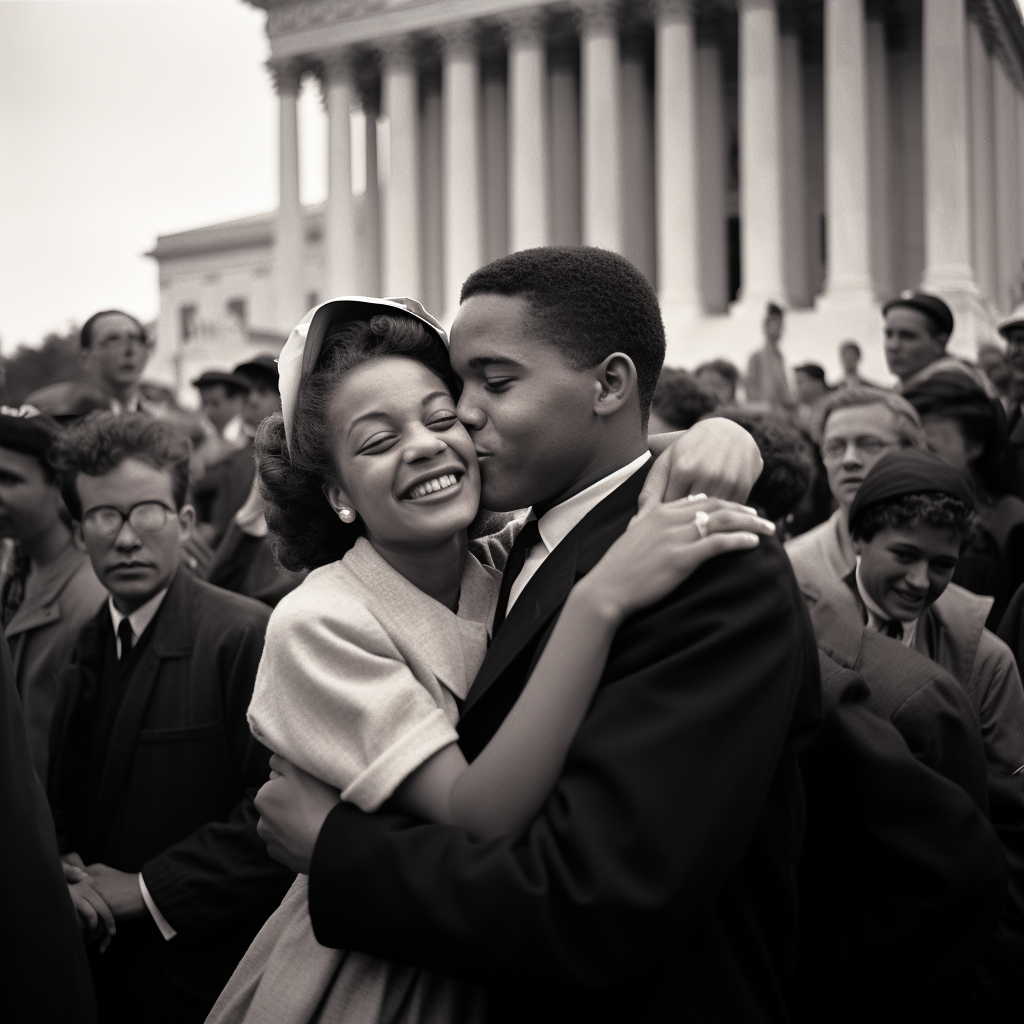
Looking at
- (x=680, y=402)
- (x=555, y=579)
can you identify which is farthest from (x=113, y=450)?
(x=680, y=402)

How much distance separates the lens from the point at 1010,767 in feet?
13.5

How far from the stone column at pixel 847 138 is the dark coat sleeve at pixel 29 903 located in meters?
30.5

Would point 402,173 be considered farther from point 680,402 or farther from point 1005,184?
point 680,402

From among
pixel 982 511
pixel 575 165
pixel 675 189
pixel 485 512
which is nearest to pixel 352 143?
pixel 575 165

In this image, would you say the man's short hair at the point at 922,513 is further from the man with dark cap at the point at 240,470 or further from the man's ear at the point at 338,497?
the man with dark cap at the point at 240,470

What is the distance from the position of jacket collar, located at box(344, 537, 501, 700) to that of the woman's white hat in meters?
0.43

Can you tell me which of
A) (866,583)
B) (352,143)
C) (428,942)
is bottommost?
(428,942)

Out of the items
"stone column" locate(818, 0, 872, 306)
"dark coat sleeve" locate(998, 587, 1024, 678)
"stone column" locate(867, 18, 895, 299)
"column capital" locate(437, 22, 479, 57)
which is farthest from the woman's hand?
"column capital" locate(437, 22, 479, 57)

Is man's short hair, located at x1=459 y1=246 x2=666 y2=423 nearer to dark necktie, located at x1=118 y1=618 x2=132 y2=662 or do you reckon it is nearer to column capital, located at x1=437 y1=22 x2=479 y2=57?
dark necktie, located at x1=118 y1=618 x2=132 y2=662

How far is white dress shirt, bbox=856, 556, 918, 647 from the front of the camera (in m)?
4.75

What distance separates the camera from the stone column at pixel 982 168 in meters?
33.9

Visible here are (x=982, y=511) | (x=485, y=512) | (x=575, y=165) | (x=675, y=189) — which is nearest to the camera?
(x=485, y=512)

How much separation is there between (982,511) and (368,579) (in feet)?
15.6

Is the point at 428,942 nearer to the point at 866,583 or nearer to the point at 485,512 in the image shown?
the point at 485,512
